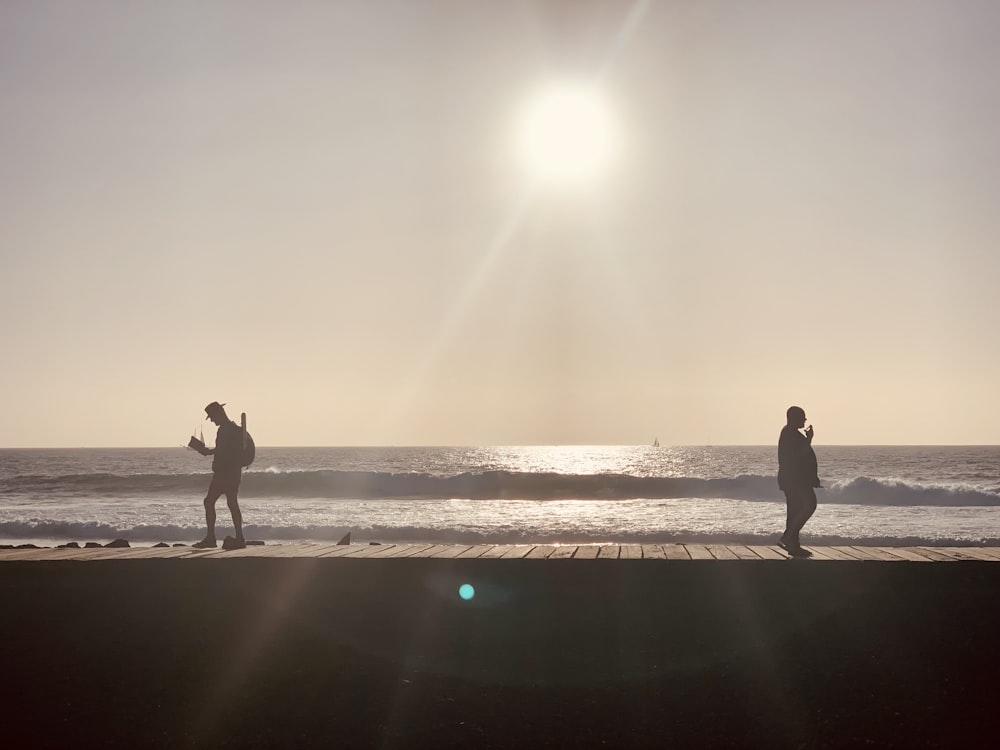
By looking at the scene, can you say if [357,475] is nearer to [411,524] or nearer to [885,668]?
[411,524]

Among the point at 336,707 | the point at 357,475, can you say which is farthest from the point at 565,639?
the point at 357,475

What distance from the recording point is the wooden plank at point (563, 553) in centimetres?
739

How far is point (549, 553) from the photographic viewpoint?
7.63 m

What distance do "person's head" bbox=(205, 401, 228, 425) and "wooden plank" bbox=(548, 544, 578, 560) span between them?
466 cm

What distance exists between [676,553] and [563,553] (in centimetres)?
97

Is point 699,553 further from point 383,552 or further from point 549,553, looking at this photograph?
point 383,552

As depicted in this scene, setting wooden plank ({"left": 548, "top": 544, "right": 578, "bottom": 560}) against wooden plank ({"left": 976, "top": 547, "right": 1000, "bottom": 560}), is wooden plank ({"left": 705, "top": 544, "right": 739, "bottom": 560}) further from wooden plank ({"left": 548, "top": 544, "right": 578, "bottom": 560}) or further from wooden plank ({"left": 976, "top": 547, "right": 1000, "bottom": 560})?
wooden plank ({"left": 976, "top": 547, "right": 1000, "bottom": 560})

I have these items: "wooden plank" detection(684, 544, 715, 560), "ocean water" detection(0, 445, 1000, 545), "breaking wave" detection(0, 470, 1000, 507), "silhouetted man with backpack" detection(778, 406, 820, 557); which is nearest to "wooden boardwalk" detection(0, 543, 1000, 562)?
"wooden plank" detection(684, 544, 715, 560)

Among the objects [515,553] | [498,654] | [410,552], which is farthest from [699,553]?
[410,552]

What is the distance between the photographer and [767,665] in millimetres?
5840

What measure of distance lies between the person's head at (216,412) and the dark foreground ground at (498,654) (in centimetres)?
287

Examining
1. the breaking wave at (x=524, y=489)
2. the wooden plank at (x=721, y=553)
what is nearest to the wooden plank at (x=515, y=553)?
the wooden plank at (x=721, y=553)

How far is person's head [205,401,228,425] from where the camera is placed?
34.4 ft

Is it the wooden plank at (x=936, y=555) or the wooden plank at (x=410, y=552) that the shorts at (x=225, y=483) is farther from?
the wooden plank at (x=936, y=555)
